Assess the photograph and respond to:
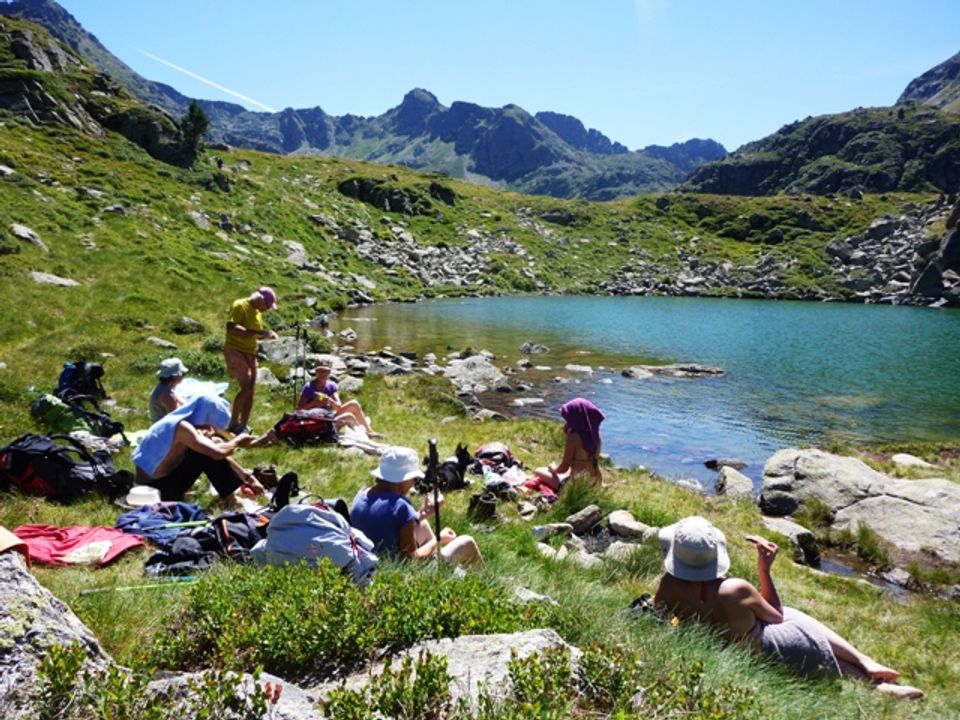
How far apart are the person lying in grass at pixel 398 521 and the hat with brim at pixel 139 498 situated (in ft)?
10.5

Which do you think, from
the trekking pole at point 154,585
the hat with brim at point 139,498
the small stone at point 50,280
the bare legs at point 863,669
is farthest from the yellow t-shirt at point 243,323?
the small stone at point 50,280

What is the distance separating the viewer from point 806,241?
124125 mm

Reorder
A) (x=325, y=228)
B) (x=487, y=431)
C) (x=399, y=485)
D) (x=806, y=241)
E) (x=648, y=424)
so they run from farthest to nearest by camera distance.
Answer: (x=806, y=241) → (x=325, y=228) → (x=648, y=424) → (x=487, y=431) → (x=399, y=485)

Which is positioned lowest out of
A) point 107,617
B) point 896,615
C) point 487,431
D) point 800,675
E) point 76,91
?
point 487,431

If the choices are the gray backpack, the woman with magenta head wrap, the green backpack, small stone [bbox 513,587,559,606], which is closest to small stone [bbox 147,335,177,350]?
the green backpack

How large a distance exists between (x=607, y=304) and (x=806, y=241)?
7135 cm

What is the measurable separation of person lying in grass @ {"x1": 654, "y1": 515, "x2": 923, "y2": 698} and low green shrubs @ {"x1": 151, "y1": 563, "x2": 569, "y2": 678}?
210cm

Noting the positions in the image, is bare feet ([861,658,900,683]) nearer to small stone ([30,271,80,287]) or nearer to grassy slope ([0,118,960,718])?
grassy slope ([0,118,960,718])

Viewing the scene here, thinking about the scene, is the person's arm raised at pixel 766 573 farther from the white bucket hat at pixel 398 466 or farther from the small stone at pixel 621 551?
the white bucket hat at pixel 398 466

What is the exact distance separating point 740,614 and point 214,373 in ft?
53.5

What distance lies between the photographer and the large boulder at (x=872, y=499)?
1191 centimetres

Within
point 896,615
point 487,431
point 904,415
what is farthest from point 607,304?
point 896,615

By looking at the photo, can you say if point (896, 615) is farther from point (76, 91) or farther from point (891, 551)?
point (76, 91)

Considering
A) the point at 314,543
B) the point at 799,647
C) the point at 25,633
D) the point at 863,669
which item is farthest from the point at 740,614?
the point at 25,633
